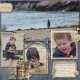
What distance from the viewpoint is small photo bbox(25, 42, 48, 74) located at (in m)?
3.06

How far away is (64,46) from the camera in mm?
3061

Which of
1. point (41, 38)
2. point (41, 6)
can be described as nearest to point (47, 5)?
point (41, 6)

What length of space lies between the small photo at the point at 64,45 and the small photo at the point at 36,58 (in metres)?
0.06

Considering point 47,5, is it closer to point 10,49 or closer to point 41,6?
point 41,6

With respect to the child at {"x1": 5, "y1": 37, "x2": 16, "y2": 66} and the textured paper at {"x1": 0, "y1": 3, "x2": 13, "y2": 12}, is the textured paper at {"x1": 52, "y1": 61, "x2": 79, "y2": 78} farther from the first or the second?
the textured paper at {"x1": 0, "y1": 3, "x2": 13, "y2": 12}

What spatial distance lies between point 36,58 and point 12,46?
0.19 metres

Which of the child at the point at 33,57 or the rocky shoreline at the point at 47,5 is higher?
the rocky shoreline at the point at 47,5

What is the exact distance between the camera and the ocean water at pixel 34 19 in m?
3.05

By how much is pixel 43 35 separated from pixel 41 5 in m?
0.21

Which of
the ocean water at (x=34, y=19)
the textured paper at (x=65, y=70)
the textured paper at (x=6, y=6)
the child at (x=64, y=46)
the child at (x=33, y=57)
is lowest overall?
the textured paper at (x=65, y=70)

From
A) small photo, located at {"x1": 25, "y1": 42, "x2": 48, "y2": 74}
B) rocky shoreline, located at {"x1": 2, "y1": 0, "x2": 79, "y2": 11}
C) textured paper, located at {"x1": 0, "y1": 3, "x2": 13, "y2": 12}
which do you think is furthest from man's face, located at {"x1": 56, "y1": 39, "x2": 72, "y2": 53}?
textured paper, located at {"x1": 0, "y1": 3, "x2": 13, "y2": 12}

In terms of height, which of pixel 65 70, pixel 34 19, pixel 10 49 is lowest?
pixel 65 70

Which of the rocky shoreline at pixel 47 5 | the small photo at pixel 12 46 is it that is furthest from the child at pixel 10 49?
the rocky shoreline at pixel 47 5

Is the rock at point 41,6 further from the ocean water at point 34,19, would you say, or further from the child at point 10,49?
the child at point 10,49
